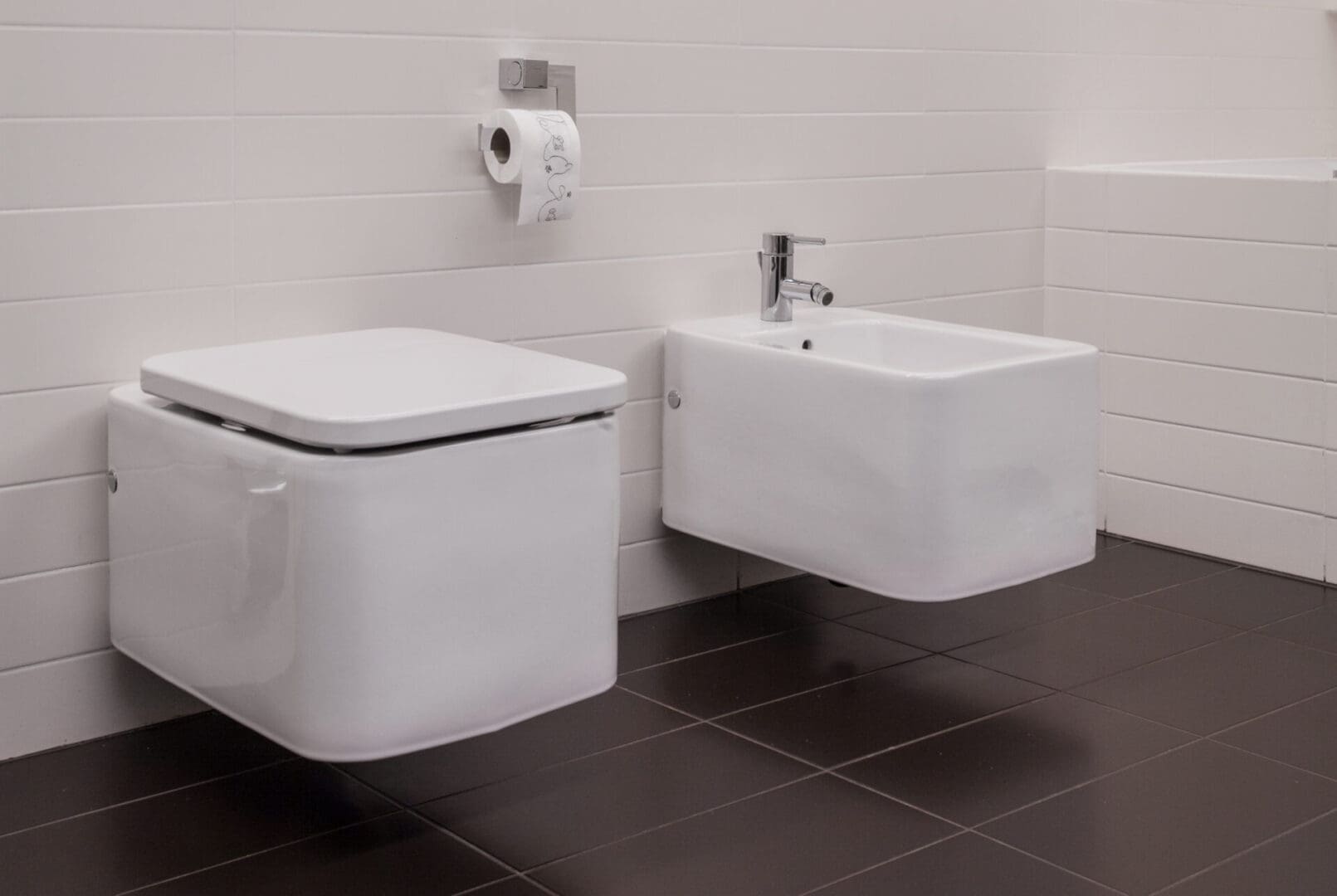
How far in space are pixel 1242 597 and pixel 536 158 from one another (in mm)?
1392

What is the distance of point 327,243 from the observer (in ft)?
6.80

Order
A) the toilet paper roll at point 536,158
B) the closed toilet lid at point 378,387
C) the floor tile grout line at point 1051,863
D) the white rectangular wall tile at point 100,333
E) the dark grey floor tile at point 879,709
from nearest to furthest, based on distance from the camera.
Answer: the closed toilet lid at point 378,387 < the floor tile grout line at point 1051,863 < the white rectangular wall tile at point 100,333 < the dark grey floor tile at point 879,709 < the toilet paper roll at point 536,158

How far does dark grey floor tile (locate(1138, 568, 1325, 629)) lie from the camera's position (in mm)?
2473

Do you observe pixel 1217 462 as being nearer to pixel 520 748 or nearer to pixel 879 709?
pixel 879 709

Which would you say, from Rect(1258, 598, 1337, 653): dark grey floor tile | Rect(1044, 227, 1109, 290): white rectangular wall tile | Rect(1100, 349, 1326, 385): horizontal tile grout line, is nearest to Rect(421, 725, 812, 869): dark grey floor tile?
Rect(1258, 598, 1337, 653): dark grey floor tile

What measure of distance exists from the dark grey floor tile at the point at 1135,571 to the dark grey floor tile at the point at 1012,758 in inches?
22.4

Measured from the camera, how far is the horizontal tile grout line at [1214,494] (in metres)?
2.66

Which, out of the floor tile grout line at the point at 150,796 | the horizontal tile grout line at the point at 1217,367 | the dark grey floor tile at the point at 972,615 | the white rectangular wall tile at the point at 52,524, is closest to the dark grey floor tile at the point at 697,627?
the dark grey floor tile at the point at 972,615

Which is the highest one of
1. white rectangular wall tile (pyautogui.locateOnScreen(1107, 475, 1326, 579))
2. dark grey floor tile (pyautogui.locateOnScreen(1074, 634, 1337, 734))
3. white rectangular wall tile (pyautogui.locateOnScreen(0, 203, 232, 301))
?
white rectangular wall tile (pyautogui.locateOnScreen(0, 203, 232, 301))

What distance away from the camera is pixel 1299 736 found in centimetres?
198

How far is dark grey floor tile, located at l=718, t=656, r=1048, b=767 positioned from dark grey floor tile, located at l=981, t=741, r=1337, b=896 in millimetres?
256

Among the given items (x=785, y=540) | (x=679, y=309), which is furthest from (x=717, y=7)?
(x=785, y=540)

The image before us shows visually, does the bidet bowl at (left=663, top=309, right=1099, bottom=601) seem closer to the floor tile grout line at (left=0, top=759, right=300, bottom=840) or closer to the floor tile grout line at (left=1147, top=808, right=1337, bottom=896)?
the floor tile grout line at (left=1147, top=808, right=1337, bottom=896)

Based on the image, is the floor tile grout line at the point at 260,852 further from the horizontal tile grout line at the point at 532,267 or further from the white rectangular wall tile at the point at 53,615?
the horizontal tile grout line at the point at 532,267
